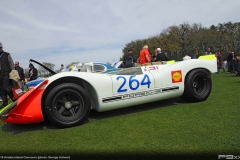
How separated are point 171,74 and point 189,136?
5.67 ft

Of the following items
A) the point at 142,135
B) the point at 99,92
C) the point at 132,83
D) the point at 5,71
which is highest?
the point at 5,71

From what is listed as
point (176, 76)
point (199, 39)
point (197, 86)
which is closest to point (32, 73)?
point (176, 76)

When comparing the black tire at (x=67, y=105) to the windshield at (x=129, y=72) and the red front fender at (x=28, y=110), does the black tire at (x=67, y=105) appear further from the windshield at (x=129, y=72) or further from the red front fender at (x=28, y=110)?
the windshield at (x=129, y=72)

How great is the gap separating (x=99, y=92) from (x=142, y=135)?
1122 mm

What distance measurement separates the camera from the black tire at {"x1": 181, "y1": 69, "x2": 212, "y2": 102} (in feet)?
13.4

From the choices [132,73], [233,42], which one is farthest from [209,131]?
[233,42]

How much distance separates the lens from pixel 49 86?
3.24 meters

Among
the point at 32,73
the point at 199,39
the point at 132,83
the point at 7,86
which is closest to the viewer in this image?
the point at 132,83

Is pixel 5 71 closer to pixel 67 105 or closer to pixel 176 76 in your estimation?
pixel 67 105

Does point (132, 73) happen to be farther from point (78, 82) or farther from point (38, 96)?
point (38, 96)

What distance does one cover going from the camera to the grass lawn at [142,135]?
223 cm

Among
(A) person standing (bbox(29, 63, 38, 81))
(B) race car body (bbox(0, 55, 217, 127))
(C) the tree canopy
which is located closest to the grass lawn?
(B) race car body (bbox(0, 55, 217, 127))

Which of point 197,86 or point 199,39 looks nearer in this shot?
point 197,86

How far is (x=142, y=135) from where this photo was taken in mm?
2654
